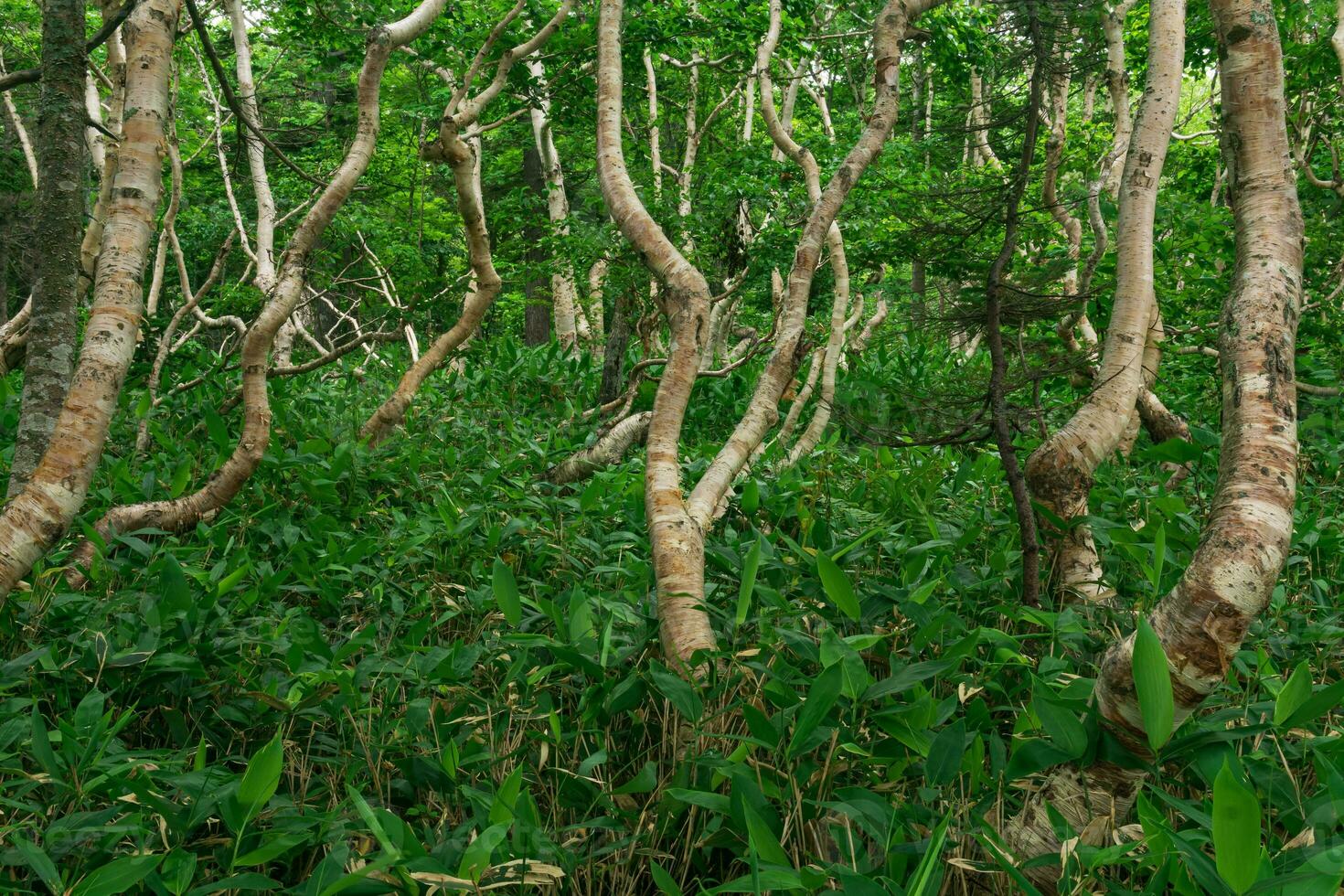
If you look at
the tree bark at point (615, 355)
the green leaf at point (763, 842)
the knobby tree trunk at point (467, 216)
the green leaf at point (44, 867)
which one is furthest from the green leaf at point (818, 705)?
the tree bark at point (615, 355)

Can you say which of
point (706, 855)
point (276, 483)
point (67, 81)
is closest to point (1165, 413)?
point (706, 855)

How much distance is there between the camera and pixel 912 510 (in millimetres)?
4887

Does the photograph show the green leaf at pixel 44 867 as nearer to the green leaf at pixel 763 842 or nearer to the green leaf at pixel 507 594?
the green leaf at pixel 507 594

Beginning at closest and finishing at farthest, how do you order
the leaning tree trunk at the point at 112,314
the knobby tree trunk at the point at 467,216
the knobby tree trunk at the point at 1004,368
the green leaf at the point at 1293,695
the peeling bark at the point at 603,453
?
the green leaf at the point at 1293,695
the leaning tree trunk at the point at 112,314
the knobby tree trunk at the point at 1004,368
the knobby tree trunk at the point at 467,216
the peeling bark at the point at 603,453

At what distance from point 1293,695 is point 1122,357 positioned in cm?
187

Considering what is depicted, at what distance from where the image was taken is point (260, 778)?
2232mm

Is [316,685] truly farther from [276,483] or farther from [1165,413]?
[1165,413]

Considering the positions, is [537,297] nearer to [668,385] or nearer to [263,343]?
[263,343]

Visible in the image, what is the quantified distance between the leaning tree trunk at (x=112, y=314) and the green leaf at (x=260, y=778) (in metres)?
1.48

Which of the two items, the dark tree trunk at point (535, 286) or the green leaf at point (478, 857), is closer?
the green leaf at point (478, 857)

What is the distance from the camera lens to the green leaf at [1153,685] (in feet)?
7.02

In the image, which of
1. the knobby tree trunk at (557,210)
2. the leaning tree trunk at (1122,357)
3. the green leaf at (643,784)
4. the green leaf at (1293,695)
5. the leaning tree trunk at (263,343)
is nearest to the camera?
the green leaf at (1293,695)

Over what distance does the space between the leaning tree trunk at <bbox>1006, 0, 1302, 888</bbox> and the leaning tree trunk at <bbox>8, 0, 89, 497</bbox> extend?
431 cm

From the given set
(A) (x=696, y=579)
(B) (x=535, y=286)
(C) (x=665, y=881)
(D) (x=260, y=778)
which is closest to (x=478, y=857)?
(C) (x=665, y=881)
